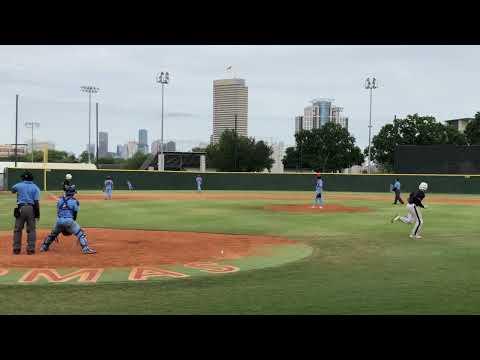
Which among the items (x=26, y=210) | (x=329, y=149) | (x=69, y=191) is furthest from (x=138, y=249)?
(x=329, y=149)

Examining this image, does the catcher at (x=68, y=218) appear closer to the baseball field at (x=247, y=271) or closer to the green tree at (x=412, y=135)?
the baseball field at (x=247, y=271)

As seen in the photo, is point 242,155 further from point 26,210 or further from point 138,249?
point 26,210

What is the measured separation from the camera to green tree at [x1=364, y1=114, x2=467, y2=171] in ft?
287

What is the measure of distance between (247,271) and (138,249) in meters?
3.93

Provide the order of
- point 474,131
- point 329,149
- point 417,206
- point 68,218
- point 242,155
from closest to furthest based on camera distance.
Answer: point 68,218 → point 417,206 → point 474,131 → point 242,155 → point 329,149

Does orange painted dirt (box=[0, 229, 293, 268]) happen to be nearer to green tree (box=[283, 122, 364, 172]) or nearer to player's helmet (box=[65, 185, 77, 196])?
player's helmet (box=[65, 185, 77, 196])

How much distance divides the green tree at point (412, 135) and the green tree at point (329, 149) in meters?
8.74

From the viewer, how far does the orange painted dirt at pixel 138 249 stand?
11.4 metres

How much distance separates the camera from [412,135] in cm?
8931

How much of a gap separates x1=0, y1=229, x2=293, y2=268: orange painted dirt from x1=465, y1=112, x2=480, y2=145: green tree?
81.1 m

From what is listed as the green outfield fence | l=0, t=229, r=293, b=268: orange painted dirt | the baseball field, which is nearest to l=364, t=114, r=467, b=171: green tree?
the green outfield fence

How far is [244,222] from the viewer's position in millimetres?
20953
